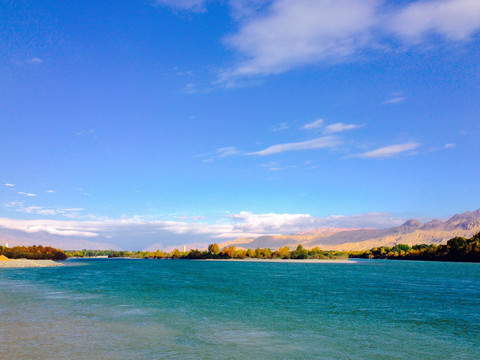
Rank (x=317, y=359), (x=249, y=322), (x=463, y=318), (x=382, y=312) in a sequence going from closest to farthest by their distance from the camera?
(x=317, y=359) → (x=249, y=322) → (x=463, y=318) → (x=382, y=312)

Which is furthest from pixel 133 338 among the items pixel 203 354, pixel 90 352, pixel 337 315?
pixel 337 315

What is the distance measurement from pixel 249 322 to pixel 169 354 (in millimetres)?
12524

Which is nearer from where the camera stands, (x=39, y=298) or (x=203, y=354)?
(x=203, y=354)

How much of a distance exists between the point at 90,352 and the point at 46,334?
6.27m

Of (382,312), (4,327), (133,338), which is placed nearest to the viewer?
(133,338)

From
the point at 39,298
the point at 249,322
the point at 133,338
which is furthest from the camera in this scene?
the point at 39,298

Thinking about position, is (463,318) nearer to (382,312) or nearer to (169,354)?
(382,312)

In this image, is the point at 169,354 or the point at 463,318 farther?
the point at 463,318

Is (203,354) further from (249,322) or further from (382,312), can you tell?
(382,312)

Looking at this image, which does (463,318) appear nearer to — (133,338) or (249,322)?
(249,322)

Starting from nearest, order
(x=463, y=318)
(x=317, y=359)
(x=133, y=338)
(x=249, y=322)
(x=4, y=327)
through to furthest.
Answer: (x=317, y=359), (x=133, y=338), (x=4, y=327), (x=249, y=322), (x=463, y=318)

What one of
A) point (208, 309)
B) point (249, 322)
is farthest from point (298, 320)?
point (208, 309)

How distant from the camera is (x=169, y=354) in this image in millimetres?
20891

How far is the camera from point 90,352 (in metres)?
20.8
